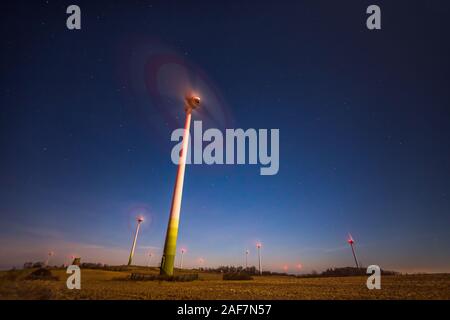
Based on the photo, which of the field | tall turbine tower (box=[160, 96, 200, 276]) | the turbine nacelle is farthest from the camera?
the turbine nacelle

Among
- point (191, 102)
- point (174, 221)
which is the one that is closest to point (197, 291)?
point (174, 221)

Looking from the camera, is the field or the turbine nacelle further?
→ the turbine nacelle

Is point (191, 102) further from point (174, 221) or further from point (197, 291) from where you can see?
point (197, 291)

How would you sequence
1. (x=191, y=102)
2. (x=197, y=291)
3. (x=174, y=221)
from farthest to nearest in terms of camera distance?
1. (x=191, y=102)
2. (x=174, y=221)
3. (x=197, y=291)

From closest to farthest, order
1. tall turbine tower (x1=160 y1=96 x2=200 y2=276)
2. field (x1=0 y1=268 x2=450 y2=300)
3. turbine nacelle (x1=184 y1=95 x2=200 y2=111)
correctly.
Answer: field (x1=0 y1=268 x2=450 y2=300) → tall turbine tower (x1=160 y1=96 x2=200 y2=276) → turbine nacelle (x1=184 y1=95 x2=200 y2=111)

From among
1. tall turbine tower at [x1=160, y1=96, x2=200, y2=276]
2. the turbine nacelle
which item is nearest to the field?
tall turbine tower at [x1=160, y1=96, x2=200, y2=276]

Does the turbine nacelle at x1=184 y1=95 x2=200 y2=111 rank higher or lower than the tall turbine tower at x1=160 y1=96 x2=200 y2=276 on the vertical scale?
higher

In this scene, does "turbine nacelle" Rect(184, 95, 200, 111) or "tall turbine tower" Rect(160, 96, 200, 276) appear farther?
"turbine nacelle" Rect(184, 95, 200, 111)

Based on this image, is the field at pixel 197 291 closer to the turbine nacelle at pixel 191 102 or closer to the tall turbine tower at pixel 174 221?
the tall turbine tower at pixel 174 221

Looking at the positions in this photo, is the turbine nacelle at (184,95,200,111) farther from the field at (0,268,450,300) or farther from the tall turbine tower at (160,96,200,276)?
the field at (0,268,450,300)
